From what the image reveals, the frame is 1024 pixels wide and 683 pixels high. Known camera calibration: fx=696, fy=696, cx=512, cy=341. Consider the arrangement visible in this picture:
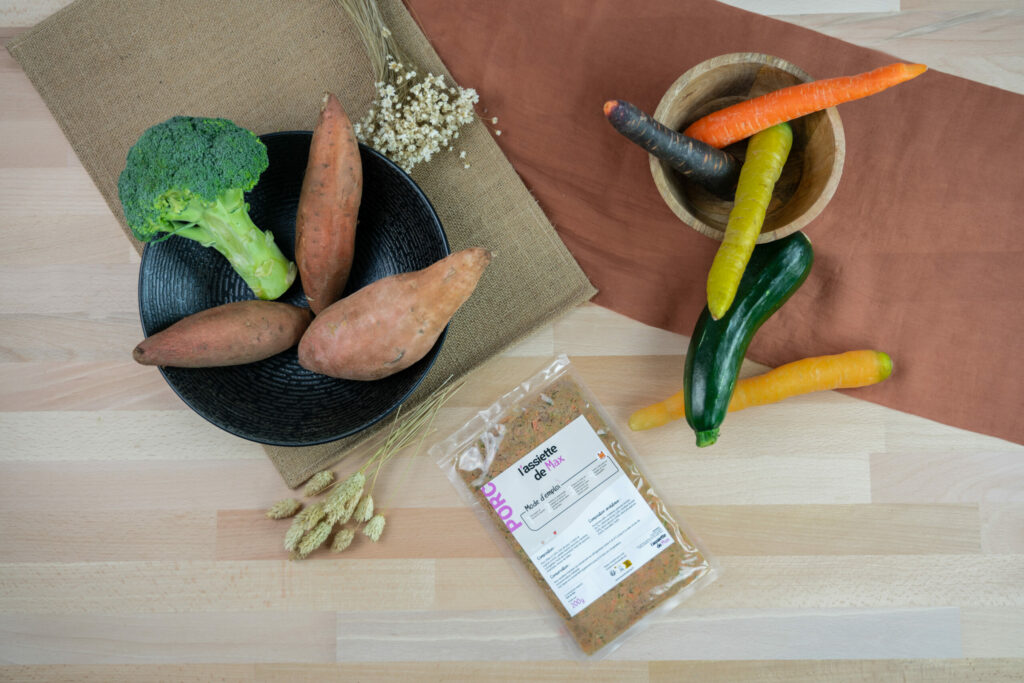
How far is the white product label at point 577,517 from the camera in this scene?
972 millimetres

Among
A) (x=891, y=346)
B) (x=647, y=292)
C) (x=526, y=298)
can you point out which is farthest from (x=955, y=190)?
(x=526, y=298)

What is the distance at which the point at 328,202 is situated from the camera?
0.81 metres

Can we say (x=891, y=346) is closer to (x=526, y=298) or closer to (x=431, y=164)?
(x=526, y=298)

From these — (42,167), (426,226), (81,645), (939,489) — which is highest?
(42,167)

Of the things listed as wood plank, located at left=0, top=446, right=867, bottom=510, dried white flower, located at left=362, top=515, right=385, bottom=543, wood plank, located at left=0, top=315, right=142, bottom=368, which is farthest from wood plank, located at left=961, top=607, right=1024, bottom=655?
wood plank, located at left=0, top=315, right=142, bottom=368

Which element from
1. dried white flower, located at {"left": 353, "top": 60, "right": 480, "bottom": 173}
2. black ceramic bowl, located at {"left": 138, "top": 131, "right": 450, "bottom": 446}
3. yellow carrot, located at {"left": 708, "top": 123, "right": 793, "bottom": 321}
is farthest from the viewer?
dried white flower, located at {"left": 353, "top": 60, "right": 480, "bottom": 173}

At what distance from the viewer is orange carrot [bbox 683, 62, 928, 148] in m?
0.74

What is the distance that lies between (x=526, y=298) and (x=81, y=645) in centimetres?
81

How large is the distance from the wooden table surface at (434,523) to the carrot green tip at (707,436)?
97 mm

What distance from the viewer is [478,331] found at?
0.99m

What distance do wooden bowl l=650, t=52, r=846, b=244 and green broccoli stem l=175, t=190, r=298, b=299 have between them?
0.47 metres

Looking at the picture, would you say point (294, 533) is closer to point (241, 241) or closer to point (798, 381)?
point (241, 241)

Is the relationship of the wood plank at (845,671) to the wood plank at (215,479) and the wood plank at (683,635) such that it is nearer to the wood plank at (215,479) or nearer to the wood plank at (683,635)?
the wood plank at (683,635)

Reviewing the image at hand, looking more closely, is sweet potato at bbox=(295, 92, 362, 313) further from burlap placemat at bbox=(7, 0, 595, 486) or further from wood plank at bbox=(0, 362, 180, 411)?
wood plank at bbox=(0, 362, 180, 411)
